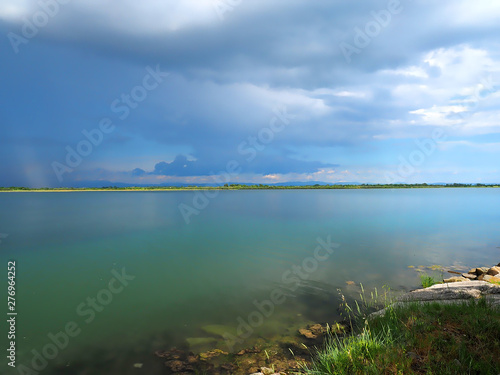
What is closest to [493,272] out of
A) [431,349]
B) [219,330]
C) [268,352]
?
[431,349]

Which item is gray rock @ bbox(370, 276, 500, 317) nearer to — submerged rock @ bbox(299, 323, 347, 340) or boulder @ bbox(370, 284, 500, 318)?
boulder @ bbox(370, 284, 500, 318)

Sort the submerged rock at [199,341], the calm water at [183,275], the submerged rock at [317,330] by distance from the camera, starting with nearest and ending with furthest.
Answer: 1. the submerged rock at [199,341]
2. the submerged rock at [317,330]
3. the calm water at [183,275]

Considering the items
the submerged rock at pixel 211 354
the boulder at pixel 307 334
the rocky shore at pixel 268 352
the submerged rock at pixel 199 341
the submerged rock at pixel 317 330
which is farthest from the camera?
the submerged rock at pixel 317 330

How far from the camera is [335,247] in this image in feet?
83.0

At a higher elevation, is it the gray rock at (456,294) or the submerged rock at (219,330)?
the gray rock at (456,294)

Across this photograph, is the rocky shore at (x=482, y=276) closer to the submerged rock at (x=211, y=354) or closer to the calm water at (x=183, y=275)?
the calm water at (x=183, y=275)

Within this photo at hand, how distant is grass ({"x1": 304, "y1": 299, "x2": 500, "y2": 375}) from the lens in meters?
5.41

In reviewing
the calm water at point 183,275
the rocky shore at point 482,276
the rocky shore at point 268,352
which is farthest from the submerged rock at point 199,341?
the rocky shore at point 482,276

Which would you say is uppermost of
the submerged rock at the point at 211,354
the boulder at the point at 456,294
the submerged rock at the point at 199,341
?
the boulder at the point at 456,294

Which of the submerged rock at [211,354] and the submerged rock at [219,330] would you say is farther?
the submerged rock at [219,330]

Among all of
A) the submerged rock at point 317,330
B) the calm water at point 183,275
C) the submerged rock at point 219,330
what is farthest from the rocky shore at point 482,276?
the submerged rock at point 219,330

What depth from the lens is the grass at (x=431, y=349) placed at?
5.41 meters

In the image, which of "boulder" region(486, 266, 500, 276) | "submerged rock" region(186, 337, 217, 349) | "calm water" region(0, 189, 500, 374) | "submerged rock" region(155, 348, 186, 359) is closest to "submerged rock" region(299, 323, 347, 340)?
"calm water" region(0, 189, 500, 374)

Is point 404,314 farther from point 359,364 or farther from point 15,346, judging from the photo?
point 15,346
